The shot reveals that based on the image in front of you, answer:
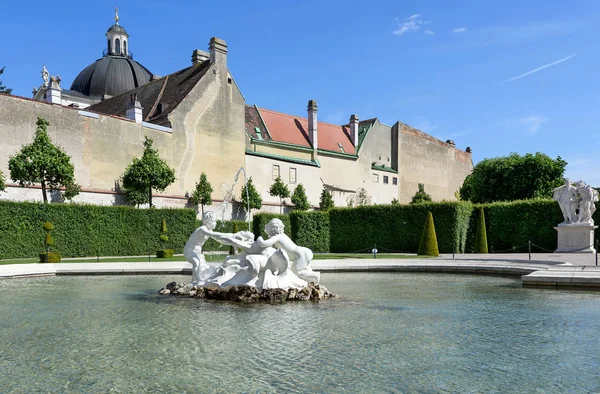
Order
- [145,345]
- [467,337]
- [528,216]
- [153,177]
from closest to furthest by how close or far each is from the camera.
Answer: [145,345]
[467,337]
[528,216]
[153,177]

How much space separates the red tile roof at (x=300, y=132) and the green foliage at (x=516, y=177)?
13731 millimetres

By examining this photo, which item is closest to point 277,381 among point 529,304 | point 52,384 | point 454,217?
point 52,384

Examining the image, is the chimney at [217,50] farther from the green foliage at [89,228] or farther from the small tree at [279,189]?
the green foliage at [89,228]

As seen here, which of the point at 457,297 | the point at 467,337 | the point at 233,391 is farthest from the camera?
the point at 457,297

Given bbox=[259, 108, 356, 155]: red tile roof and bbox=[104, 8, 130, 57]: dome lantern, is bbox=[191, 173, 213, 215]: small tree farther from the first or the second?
bbox=[104, 8, 130, 57]: dome lantern

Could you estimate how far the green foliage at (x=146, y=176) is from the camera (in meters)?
34.2

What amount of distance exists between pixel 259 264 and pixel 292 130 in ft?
141

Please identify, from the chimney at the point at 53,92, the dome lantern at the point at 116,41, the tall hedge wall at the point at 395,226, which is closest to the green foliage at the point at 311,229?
the tall hedge wall at the point at 395,226

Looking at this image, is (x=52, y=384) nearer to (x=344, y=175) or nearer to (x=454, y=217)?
(x=454, y=217)

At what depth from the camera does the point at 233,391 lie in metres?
4.37

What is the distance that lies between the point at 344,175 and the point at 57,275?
40.8 meters

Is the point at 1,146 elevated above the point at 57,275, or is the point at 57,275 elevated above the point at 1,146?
the point at 1,146

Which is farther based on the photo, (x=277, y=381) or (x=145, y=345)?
(x=145, y=345)

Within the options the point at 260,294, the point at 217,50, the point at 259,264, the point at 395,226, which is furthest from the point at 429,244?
the point at 217,50
